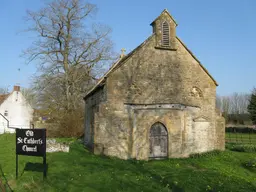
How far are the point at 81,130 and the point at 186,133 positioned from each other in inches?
Answer: 648

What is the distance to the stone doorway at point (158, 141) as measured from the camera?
17312 millimetres

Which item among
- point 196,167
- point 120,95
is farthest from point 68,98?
point 196,167

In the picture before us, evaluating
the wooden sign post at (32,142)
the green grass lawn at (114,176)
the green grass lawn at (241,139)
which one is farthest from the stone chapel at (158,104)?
the green grass lawn at (241,139)

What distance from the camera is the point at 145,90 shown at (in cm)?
1759

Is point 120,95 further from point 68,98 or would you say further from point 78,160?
point 68,98

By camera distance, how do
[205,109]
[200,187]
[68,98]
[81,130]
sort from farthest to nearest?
[68,98] → [81,130] → [205,109] → [200,187]

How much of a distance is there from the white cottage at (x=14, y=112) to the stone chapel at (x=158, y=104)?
28.6 metres

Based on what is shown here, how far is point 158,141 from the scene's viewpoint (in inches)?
688

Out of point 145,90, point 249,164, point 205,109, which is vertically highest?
point 145,90

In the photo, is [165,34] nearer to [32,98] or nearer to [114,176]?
[114,176]

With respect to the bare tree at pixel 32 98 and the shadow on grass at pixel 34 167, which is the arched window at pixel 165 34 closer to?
the shadow on grass at pixel 34 167

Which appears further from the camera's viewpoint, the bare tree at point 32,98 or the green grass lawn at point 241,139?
the bare tree at point 32,98

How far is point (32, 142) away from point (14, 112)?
35.6 m

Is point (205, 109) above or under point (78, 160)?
above
